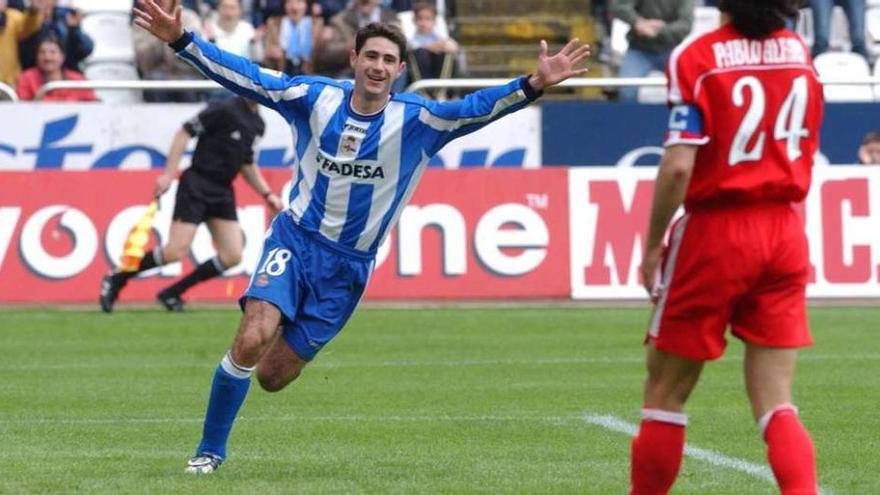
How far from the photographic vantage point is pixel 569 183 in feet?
62.9

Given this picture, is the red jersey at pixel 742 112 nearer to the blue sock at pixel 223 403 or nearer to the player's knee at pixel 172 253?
the blue sock at pixel 223 403

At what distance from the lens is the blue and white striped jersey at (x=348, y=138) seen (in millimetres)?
9094

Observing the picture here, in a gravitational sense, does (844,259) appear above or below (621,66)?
below

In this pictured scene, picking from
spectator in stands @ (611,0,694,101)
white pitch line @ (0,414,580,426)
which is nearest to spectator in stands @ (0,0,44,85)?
spectator in stands @ (611,0,694,101)

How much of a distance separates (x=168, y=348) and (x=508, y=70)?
30.2 feet

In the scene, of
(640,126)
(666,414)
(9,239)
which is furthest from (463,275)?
(666,414)

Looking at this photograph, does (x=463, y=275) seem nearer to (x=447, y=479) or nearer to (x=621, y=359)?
(x=621, y=359)

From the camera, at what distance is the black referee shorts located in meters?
17.6

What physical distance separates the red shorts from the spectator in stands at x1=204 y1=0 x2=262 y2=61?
49.8 ft

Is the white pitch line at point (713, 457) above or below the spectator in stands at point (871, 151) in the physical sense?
below

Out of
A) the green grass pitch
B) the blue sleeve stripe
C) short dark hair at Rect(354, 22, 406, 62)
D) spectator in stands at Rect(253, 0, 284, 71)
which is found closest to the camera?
the green grass pitch

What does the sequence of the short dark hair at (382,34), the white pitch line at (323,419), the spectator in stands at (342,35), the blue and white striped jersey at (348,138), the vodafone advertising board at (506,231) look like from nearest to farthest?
the blue and white striped jersey at (348,138), the short dark hair at (382,34), the white pitch line at (323,419), the vodafone advertising board at (506,231), the spectator in stands at (342,35)

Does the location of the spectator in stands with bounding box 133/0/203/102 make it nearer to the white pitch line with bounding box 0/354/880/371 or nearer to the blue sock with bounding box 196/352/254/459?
the white pitch line with bounding box 0/354/880/371

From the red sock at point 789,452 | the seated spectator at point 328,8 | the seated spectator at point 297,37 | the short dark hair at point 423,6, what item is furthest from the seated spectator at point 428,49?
the red sock at point 789,452
